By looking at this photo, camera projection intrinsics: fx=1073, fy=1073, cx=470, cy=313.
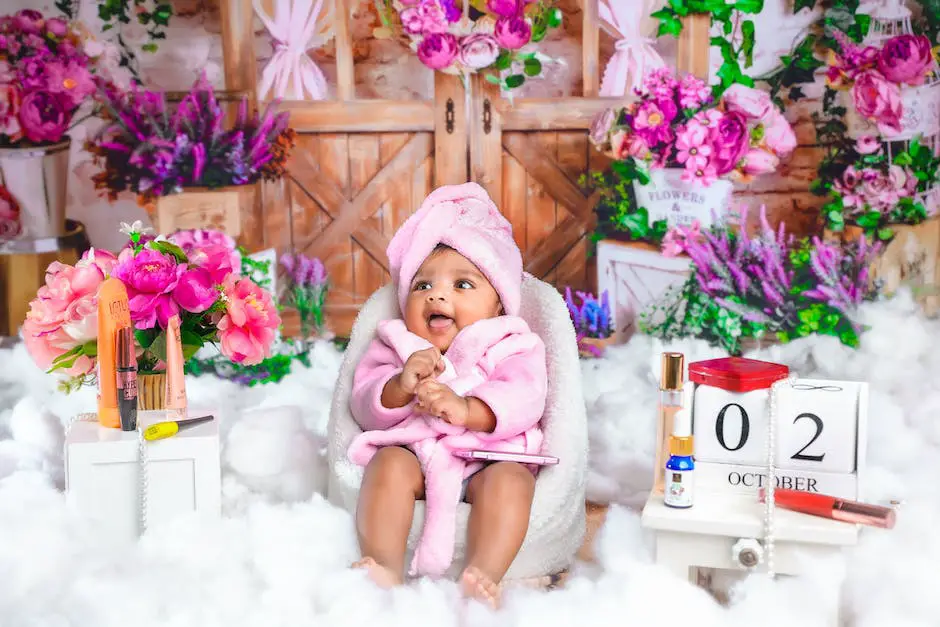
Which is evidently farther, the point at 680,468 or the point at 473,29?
the point at 473,29

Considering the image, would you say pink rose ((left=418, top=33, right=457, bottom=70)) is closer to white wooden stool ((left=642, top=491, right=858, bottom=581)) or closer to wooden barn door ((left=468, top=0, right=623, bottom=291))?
wooden barn door ((left=468, top=0, right=623, bottom=291))

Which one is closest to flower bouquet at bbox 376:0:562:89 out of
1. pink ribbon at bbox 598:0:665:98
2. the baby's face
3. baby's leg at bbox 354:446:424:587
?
pink ribbon at bbox 598:0:665:98

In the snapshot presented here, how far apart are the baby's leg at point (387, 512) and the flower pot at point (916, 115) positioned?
190 cm

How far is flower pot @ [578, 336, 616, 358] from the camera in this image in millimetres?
3389

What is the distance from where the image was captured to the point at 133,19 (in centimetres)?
334

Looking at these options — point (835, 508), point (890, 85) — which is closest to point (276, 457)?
point (835, 508)

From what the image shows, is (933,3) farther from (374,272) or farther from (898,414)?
(374,272)

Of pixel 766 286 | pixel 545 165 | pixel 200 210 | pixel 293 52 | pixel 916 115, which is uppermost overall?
pixel 293 52

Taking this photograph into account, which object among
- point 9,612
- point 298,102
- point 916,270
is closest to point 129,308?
point 9,612

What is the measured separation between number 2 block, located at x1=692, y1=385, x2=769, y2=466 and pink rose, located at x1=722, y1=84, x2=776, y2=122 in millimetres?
1690

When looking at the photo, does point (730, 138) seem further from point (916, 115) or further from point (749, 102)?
point (916, 115)

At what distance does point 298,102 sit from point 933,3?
6.25ft

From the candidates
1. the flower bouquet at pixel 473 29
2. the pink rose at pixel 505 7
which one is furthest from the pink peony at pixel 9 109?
the pink rose at pixel 505 7

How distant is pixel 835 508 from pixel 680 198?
5.84 feet
